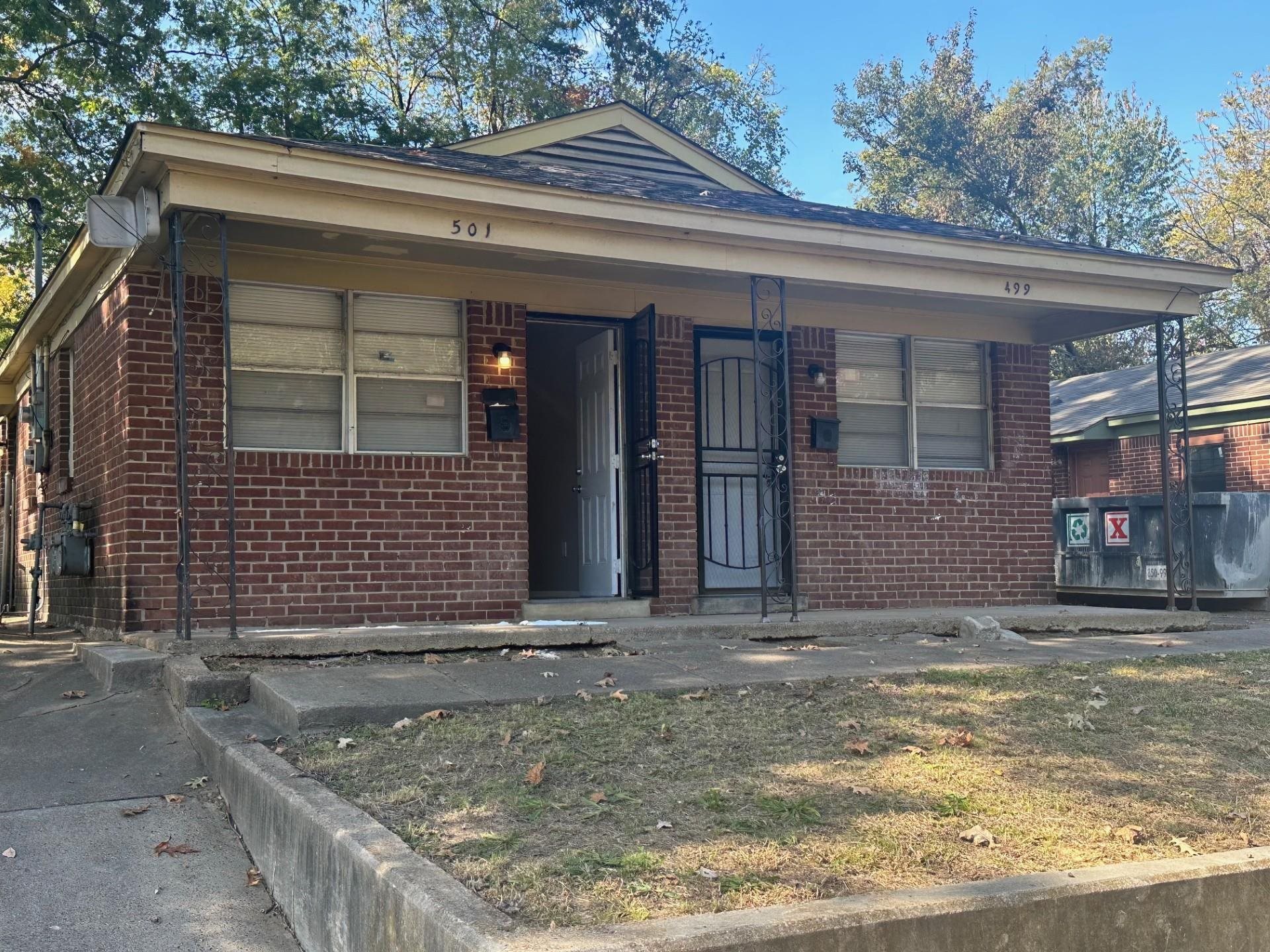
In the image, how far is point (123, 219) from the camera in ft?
23.4

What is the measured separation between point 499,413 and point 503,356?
47cm

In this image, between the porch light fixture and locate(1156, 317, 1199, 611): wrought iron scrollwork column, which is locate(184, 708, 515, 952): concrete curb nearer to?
the porch light fixture

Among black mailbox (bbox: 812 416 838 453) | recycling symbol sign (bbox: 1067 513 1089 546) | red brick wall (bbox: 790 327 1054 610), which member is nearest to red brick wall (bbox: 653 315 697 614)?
red brick wall (bbox: 790 327 1054 610)

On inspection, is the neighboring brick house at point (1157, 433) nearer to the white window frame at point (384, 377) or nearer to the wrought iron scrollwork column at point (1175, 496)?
the wrought iron scrollwork column at point (1175, 496)

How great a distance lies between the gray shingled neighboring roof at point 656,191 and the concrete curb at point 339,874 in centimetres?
423

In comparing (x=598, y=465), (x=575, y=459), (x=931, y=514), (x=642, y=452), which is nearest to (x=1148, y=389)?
(x=931, y=514)

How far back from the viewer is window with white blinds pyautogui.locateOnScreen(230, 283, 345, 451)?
8.23 metres

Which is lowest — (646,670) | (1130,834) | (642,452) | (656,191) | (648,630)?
(1130,834)

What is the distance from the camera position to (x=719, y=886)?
312 centimetres

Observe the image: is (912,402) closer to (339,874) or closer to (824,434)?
(824,434)

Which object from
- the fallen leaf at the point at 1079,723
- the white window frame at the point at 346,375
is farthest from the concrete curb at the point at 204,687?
the fallen leaf at the point at 1079,723

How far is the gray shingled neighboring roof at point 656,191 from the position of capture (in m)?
7.67

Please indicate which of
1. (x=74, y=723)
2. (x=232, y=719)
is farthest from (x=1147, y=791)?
(x=74, y=723)

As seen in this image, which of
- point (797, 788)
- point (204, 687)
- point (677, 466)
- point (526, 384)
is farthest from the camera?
point (677, 466)
